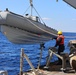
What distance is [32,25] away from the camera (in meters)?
19.8

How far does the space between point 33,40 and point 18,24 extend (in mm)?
2461

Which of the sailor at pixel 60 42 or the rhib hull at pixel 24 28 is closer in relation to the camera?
the rhib hull at pixel 24 28

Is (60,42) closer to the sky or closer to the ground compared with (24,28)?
closer to the ground

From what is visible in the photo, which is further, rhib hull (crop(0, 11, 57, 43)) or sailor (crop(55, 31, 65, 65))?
sailor (crop(55, 31, 65, 65))

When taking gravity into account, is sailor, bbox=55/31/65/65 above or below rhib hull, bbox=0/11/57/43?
below

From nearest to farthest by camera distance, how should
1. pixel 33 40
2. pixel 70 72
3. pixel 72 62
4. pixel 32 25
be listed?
pixel 72 62 < pixel 70 72 < pixel 32 25 < pixel 33 40

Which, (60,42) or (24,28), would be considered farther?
(60,42)

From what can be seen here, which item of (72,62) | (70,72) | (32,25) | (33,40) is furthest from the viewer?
(33,40)

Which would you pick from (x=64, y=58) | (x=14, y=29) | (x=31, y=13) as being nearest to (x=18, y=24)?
(x=14, y=29)

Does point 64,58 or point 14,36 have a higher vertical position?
point 14,36

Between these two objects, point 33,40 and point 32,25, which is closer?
point 32,25

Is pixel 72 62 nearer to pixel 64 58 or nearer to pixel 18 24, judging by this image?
pixel 64 58

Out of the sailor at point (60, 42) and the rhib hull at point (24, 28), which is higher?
the rhib hull at point (24, 28)

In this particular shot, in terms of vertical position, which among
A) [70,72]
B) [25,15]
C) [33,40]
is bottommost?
[70,72]
